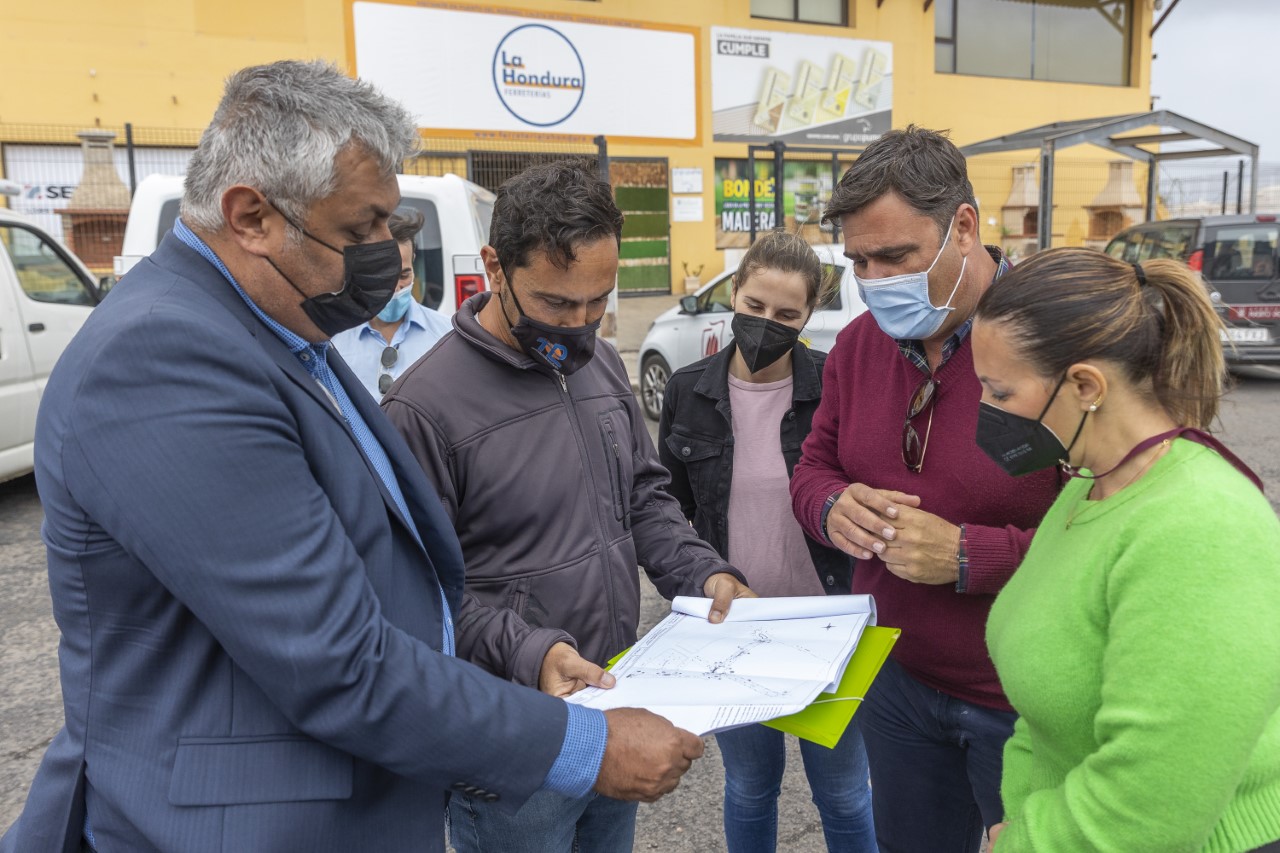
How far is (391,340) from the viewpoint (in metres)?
4.15

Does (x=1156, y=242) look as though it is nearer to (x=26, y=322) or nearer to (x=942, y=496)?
(x=942, y=496)

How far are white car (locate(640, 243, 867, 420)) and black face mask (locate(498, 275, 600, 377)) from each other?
472cm

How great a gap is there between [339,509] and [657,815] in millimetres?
2271

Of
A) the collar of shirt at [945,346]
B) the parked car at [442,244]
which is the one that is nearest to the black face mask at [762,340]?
the collar of shirt at [945,346]

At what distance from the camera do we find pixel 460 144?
58.1ft

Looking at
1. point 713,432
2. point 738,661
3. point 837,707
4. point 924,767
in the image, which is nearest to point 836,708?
point 837,707

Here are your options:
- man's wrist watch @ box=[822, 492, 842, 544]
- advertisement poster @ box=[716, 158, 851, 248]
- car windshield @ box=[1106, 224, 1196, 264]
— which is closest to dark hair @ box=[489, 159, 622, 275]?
man's wrist watch @ box=[822, 492, 842, 544]

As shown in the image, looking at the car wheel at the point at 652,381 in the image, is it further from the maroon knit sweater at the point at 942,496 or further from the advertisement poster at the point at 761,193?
the advertisement poster at the point at 761,193

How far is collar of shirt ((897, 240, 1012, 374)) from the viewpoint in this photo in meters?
2.07

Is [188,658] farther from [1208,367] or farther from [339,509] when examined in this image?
[1208,367]

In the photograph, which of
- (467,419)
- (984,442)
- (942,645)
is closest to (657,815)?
(942,645)

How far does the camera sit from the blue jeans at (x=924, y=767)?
205 cm

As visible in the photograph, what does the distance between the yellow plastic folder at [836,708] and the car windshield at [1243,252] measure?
1092 cm

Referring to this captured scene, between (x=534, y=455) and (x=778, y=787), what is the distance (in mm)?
1320
